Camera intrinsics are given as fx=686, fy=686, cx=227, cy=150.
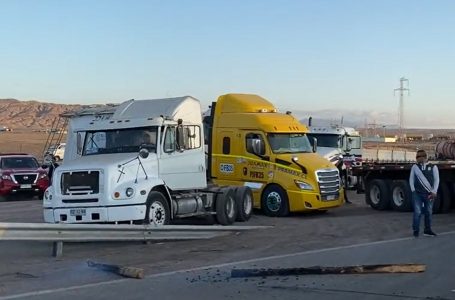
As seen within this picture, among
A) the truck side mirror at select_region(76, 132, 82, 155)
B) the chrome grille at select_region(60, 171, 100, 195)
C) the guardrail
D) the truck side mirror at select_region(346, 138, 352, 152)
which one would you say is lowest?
the guardrail

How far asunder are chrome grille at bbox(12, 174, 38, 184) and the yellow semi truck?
9.07m

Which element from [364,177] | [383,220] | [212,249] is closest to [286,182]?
[383,220]

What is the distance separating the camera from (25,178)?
1044 inches

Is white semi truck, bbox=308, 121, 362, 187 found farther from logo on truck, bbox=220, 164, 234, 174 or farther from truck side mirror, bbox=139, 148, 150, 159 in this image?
truck side mirror, bbox=139, 148, 150, 159

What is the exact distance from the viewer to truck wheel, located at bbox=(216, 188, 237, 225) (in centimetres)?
1706

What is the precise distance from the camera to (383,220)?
720 inches

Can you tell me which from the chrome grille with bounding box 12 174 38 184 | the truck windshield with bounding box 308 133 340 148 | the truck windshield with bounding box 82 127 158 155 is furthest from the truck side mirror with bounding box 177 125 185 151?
the truck windshield with bounding box 308 133 340 148

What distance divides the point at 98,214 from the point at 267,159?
715cm

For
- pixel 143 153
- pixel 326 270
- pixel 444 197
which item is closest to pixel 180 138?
pixel 143 153

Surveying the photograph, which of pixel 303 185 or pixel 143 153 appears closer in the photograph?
pixel 143 153

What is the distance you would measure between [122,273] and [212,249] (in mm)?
3318

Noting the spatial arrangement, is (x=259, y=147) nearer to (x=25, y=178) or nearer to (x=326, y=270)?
(x=326, y=270)

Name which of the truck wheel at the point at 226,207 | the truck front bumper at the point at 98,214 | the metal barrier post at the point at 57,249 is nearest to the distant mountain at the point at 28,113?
the truck wheel at the point at 226,207

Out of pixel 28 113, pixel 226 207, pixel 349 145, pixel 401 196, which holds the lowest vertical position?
pixel 226 207
